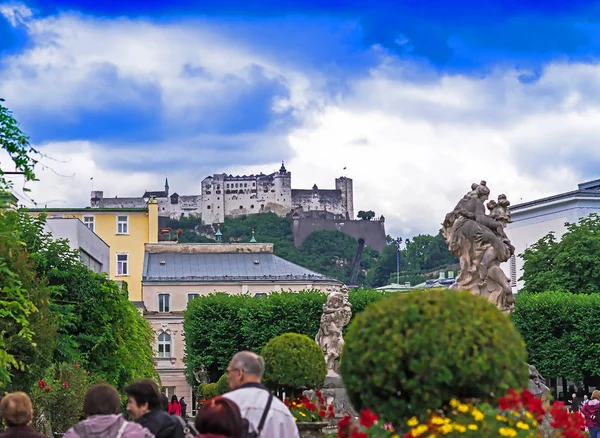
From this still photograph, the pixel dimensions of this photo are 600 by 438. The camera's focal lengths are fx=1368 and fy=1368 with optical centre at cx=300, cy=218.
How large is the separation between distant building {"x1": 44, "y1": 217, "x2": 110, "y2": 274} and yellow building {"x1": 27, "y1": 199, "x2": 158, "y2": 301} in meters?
20.1

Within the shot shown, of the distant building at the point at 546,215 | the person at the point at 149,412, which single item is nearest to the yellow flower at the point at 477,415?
the person at the point at 149,412

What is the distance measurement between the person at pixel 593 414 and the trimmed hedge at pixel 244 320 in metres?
32.4

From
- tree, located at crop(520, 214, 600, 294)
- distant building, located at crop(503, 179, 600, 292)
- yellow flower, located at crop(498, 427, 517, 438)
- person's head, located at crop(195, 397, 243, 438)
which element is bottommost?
yellow flower, located at crop(498, 427, 517, 438)

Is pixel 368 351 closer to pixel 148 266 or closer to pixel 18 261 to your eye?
pixel 18 261

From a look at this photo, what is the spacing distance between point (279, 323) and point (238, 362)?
48747 mm

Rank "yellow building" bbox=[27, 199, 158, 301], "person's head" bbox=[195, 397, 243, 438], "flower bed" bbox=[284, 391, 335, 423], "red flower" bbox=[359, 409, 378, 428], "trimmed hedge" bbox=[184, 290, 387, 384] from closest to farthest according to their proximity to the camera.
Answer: "person's head" bbox=[195, 397, 243, 438], "red flower" bbox=[359, 409, 378, 428], "flower bed" bbox=[284, 391, 335, 423], "trimmed hedge" bbox=[184, 290, 387, 384], "yellow building" bbox=[27, 199, 158, 301]

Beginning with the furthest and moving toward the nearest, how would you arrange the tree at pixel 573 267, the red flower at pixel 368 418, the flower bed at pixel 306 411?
the tree at pixel 573 267
the flower bed at pixel 306 411
the red flower at pixel 368 418

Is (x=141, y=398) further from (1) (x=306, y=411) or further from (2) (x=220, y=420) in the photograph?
(1) (x=306, y=411)

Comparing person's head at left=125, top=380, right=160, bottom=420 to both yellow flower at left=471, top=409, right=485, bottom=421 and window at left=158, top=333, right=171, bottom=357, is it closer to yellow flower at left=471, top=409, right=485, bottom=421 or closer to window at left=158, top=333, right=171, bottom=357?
yellow flower at left=471, top=409, right=485, bottom=421

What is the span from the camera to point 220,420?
903cm

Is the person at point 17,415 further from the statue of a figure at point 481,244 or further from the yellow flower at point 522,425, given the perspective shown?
the statue of a figure at point 481,244

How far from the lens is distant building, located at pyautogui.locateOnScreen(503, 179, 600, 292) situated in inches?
3504

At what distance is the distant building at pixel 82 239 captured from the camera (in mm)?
61000

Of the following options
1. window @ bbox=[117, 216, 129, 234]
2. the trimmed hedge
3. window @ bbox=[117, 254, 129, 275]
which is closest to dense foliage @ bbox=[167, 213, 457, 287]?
window @ bbox=[117, 216, 129, 234]
